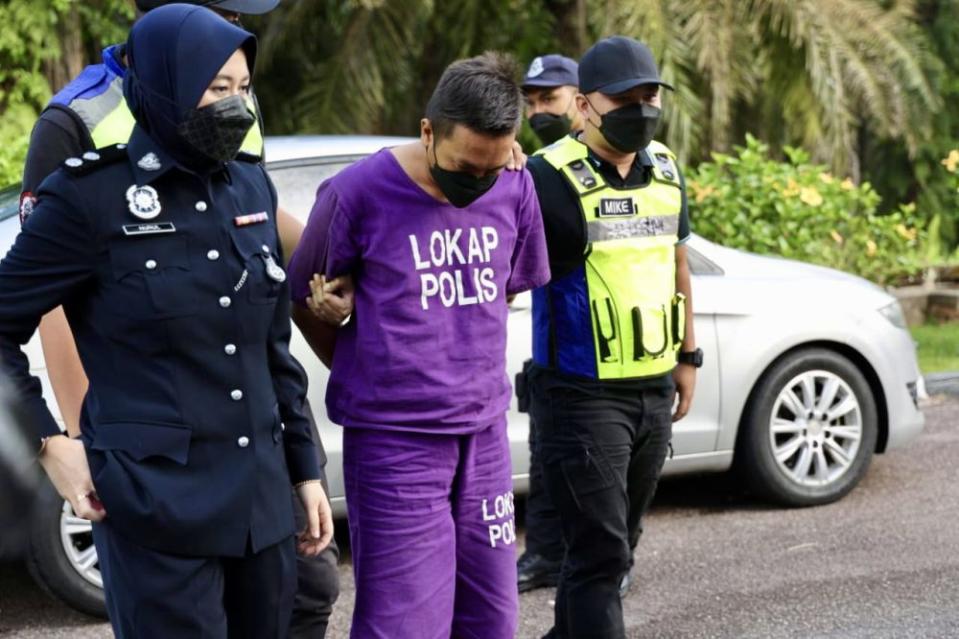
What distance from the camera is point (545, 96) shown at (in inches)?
267

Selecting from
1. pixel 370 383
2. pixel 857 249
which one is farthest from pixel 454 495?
pixel 857 249

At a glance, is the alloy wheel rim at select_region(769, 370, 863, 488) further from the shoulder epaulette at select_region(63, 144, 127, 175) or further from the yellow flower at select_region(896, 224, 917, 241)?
the shoulder epaulette at select_region(63, 144, 127, 175)

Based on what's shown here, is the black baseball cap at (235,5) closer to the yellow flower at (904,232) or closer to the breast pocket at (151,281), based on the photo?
the breast pocket at (151,281)

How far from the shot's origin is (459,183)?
12.1 feet

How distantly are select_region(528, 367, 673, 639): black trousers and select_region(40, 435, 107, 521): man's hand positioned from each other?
72.8 inches

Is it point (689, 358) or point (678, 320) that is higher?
point (678, 320)

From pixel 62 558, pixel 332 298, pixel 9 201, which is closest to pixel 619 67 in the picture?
pixel 332 298

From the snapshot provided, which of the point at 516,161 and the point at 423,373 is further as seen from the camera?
the point at 516,161

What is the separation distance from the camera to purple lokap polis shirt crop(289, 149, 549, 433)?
12.2 ft

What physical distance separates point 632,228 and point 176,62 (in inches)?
75.4

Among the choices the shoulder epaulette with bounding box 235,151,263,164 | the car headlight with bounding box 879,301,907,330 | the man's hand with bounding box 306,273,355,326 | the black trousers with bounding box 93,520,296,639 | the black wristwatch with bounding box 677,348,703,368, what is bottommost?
the car headlight with bounding box 879,301,907,330

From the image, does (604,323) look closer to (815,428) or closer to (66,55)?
(815,428)

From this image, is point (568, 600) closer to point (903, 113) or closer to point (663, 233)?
point (663, 233)

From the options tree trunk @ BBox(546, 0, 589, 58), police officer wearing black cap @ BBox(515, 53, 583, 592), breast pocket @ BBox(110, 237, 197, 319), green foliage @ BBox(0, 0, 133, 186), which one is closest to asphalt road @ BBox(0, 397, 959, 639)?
police officer wearing black cap @ BBox(515, 53, 583, 592)
